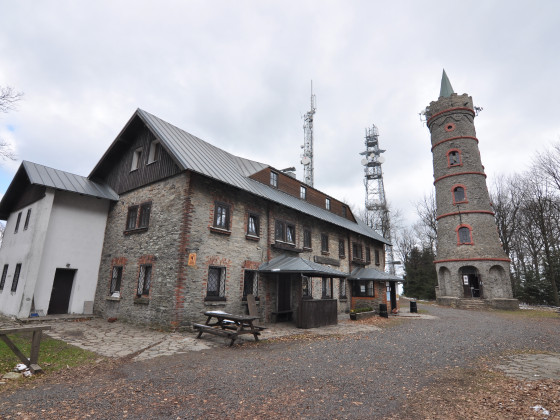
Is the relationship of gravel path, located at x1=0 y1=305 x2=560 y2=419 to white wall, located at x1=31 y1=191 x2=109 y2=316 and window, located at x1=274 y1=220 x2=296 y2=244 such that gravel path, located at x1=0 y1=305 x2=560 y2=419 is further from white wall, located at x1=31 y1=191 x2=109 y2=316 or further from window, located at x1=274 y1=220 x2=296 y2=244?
white wall, located at x1=31 y1=191 x2=109 y2=316

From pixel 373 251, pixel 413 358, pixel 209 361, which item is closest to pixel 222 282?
pixel 209 361

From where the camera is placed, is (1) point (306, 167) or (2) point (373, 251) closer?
(2) point (373, 251)

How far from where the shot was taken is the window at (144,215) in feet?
45.4

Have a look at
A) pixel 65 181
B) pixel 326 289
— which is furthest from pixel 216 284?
pixel 65 181

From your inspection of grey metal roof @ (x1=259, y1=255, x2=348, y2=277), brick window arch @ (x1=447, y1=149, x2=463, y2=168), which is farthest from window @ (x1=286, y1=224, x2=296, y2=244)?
brick window arch @ (x1=447, y1=149, x2=463, y2=168)

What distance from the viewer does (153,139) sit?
14734 millimetres

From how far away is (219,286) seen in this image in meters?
13.0

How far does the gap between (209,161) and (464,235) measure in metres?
25.0

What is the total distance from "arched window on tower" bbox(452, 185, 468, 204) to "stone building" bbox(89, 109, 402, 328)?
58.0ft

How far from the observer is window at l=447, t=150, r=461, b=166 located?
97.2ft

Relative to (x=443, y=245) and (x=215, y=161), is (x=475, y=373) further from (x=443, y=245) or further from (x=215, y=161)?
(x=443, y=245)

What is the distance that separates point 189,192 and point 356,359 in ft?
27.4

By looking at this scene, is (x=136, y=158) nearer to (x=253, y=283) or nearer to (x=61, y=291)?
(x=61, y=291)

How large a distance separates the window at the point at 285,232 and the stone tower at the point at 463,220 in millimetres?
18992
